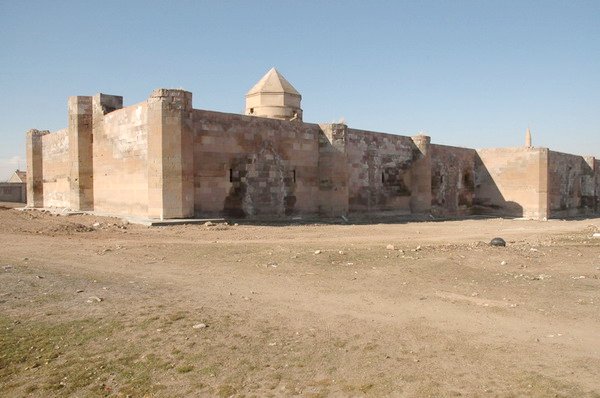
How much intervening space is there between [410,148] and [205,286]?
1709 centimetres

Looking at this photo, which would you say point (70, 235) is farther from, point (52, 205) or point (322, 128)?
point (52, 205)

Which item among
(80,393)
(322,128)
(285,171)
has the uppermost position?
(322,128)

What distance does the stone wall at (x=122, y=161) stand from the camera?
1516 centimetres

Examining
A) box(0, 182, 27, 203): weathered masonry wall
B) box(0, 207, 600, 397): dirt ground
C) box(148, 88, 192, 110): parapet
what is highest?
box(148, 88, 192, 110): parapet

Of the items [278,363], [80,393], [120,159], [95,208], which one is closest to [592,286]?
[278,363]

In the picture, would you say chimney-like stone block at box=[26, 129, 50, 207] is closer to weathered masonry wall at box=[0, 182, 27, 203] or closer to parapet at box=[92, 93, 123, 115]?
parapet at box=[92, 93, 123, 115]

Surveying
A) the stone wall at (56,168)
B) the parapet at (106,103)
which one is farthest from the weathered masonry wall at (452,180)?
the stone wall at (56,168)

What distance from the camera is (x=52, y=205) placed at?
22906mm

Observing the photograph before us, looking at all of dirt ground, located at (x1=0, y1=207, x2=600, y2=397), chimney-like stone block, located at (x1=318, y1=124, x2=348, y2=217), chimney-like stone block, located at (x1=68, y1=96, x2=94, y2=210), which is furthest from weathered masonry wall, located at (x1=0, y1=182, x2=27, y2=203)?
dirt ground, located at (x1=0, y1=207, x2=600, y2=397)

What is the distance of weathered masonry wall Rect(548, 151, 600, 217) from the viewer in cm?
2438

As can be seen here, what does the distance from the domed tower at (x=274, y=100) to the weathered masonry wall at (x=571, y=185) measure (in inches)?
495

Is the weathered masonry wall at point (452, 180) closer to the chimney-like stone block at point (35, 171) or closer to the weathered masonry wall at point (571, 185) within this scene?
the weathered masonry wall at point (571, 185)

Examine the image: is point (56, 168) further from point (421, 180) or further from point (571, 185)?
point (571, 185)

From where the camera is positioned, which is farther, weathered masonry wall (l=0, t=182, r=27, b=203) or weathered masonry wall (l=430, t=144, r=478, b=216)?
weathered masonry wall (l=0, t=182, r=27, b=203)
